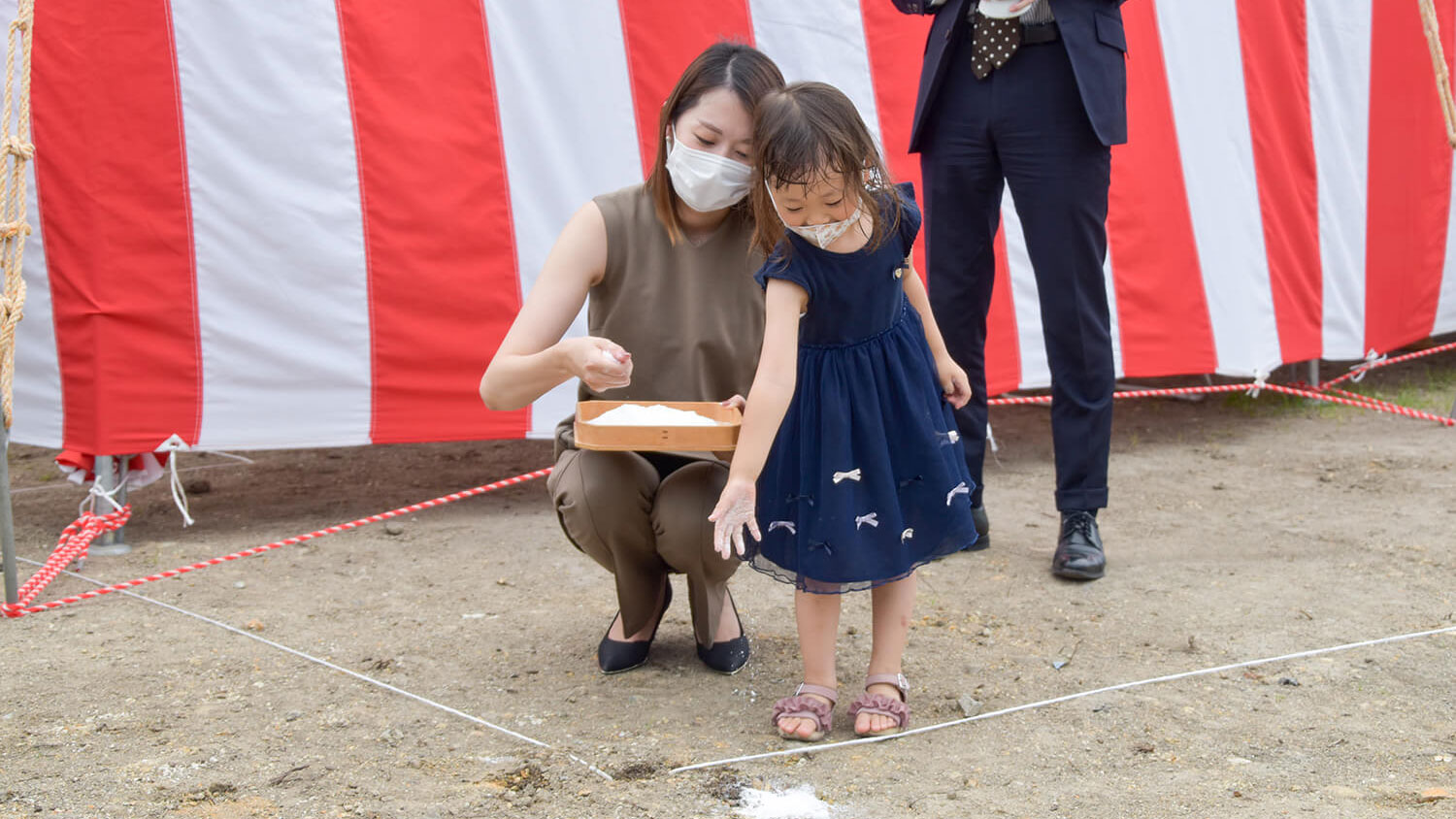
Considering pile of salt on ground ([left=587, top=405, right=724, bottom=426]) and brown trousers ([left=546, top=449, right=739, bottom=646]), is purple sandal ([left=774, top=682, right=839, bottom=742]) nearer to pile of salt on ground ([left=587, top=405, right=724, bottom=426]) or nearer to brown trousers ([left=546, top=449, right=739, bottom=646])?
brown trousers ([left=546, top=449, right=739, bottom=646])

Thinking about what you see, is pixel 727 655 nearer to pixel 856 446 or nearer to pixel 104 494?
pixel 856 446

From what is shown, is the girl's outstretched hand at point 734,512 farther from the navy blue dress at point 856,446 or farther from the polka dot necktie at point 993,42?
the polka dot necktie at point 993,42

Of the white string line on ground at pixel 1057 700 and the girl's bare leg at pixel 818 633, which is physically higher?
the girl's bare leg at pixel 818 633

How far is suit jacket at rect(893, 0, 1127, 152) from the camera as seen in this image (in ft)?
7.56

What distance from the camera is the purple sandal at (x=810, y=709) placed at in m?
A: 1.70

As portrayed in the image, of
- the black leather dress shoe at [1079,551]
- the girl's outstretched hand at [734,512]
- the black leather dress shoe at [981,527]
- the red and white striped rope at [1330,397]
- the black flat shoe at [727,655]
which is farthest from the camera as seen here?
the red and white striped rope at [1330,397]

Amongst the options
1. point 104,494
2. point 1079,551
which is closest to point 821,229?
point 1079,551

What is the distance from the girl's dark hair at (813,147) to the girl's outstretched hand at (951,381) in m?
0.24

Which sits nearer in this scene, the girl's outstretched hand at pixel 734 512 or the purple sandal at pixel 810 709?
the girl's outstretched hand at pixel 734 512

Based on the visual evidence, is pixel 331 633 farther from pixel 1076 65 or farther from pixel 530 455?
pixel 1076 65

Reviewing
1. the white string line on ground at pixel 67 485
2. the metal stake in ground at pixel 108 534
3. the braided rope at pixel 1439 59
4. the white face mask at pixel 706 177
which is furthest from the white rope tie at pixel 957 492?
the white string line on ground at pixel 67 485

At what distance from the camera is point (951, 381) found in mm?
1837

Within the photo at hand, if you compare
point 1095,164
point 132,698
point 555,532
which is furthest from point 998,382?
point 132,698

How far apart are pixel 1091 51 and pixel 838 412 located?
1.05 m
